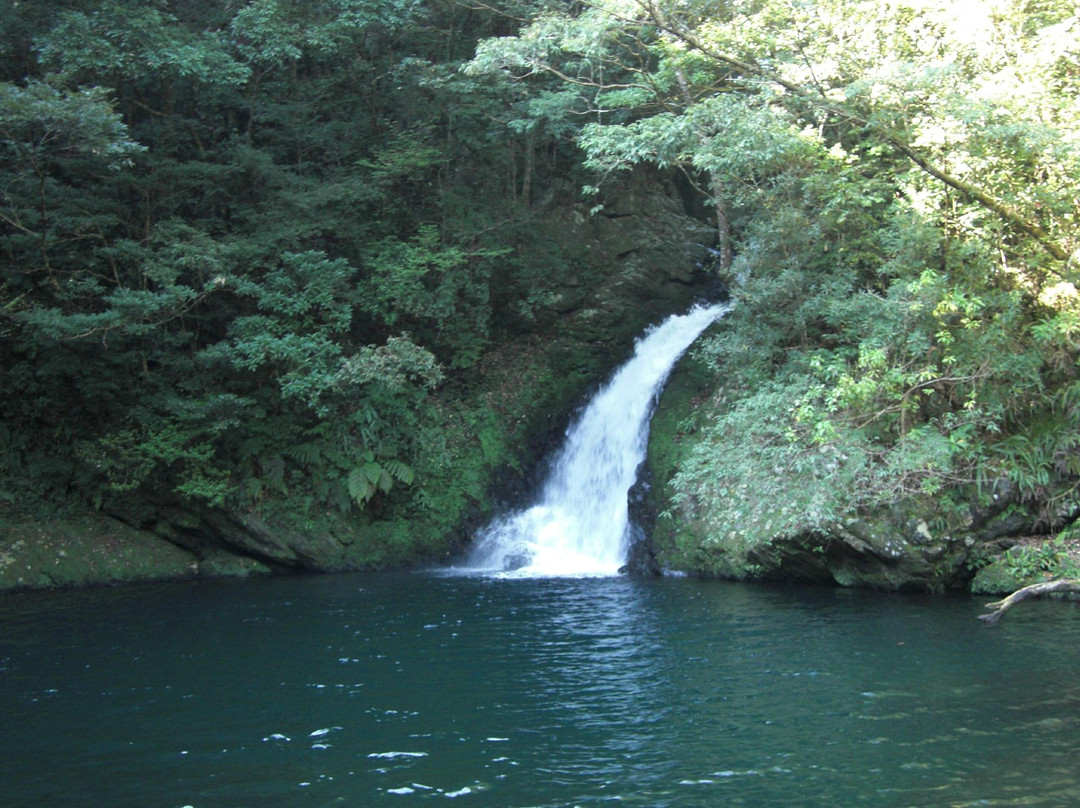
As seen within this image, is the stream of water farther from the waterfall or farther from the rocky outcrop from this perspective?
the rocky outcrop

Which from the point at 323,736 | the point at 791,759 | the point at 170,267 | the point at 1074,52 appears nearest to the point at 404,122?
the point at 170,267

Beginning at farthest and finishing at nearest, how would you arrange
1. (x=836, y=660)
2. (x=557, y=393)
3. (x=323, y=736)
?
(x=557, y=393) → (x=836, y=660) → (x=323, y=736)

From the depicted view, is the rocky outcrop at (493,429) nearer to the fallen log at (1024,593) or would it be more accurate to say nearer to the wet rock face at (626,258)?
the wet rock face at (626,258)

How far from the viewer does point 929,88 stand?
10.9m

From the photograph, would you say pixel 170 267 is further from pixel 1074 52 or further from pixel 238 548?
pixel 1074 52

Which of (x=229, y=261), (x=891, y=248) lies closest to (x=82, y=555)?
(x=229, y=261)

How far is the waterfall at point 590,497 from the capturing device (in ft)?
47.9

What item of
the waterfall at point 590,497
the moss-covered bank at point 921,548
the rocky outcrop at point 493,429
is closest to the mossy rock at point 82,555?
the rocky outcrop at point 493,429

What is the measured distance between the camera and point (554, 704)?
7.36 m

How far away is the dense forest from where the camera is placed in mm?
11305

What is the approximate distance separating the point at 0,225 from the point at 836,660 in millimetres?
13986

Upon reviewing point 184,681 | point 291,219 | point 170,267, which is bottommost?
point 184,681

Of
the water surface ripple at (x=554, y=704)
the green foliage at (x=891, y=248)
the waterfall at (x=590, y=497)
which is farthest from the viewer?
the waterfall at (x=590, y=497)

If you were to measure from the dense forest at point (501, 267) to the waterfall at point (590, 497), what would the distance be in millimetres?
767
